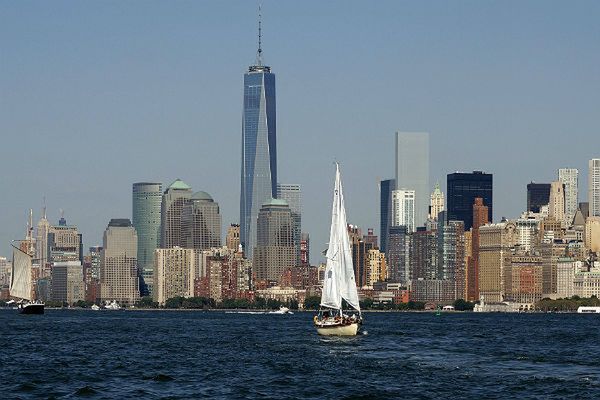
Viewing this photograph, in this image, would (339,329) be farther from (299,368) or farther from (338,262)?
(299,368)

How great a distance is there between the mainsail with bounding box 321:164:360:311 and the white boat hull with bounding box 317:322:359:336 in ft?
6.38

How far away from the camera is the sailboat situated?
13862 centimetres

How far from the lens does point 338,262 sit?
139m

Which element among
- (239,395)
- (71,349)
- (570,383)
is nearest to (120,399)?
(239,395)

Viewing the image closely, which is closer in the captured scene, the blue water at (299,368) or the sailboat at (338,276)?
the blue water at (299,368)

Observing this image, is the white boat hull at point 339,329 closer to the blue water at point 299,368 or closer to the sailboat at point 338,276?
the sailboat at point 338,276

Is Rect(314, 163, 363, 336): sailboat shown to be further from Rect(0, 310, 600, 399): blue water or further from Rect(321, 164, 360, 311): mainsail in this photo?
Rect(0, 310, 600, 399): blue water

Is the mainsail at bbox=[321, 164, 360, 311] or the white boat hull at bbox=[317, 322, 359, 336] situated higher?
the mainsail at bbox=[321, 164, 360, 311]

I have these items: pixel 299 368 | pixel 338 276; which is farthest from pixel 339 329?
pixel 299 368

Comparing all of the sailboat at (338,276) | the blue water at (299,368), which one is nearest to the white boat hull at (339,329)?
the sailboat at (338,276)

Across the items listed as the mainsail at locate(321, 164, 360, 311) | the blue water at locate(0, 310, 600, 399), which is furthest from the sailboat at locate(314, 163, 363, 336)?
the blue water at locate(0, 310, 600, 399)

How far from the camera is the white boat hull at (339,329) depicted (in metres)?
139

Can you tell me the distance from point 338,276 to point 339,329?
5.00 meters

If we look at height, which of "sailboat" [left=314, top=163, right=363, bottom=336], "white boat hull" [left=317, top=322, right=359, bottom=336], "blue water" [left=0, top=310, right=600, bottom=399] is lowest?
"blue water" [left=0, top=310, right=600, bottom=399]
